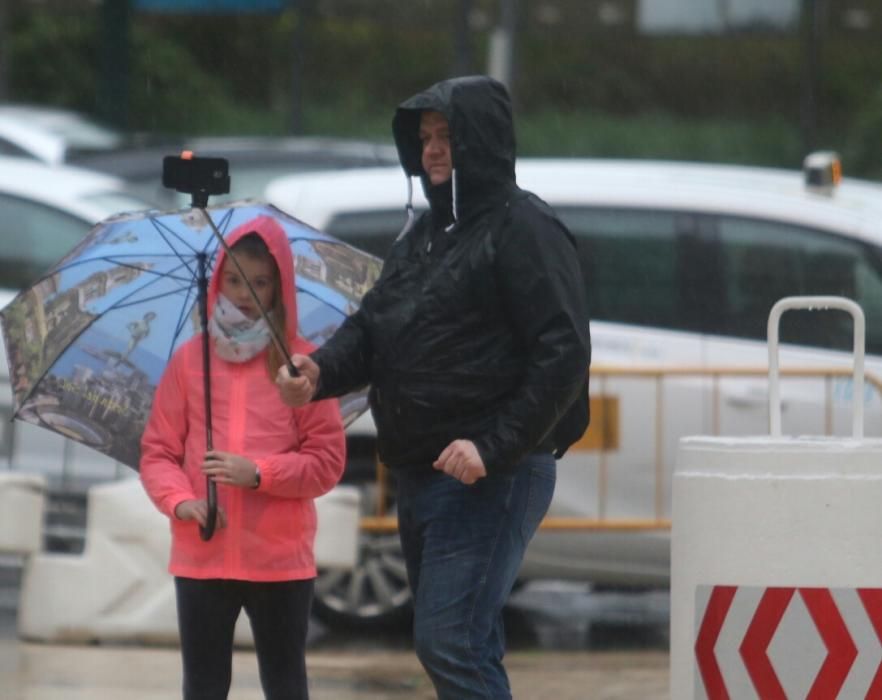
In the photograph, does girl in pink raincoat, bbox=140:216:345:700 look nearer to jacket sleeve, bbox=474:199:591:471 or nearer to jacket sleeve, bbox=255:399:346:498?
jacket sleeve, bbox=255:399:346:498

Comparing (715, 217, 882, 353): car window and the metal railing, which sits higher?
(715, 217, 882, 353): car window

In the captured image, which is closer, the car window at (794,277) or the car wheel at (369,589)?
the car window at (794,277)

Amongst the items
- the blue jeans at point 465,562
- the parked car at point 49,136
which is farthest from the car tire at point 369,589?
the parked car at point 49,136

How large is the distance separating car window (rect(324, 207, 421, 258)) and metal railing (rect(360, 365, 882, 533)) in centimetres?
96

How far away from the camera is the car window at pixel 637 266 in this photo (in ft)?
27.6

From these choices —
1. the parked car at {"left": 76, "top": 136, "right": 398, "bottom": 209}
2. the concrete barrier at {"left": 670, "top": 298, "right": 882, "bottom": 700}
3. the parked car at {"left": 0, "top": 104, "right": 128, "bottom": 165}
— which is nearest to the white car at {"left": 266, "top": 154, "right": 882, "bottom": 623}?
the concrete barrier at {"left": 670, "top": 298, "right": 882, "bottom": 700}

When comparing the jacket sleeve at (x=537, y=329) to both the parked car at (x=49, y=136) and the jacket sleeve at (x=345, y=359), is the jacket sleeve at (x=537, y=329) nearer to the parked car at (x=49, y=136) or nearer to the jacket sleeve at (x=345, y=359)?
the jacket sleeve at (x=345, y=359)

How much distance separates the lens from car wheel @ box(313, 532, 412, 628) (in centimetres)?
839

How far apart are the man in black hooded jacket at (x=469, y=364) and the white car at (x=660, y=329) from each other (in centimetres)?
345

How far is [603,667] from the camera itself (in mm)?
7805

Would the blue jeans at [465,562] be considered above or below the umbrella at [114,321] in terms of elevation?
below

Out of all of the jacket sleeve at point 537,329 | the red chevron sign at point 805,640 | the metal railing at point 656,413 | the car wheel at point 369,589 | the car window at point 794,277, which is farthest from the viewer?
the car wheel at point 369,589

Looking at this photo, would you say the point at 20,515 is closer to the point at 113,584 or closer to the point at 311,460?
the point at 113,584

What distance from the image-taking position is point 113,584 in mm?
7875
